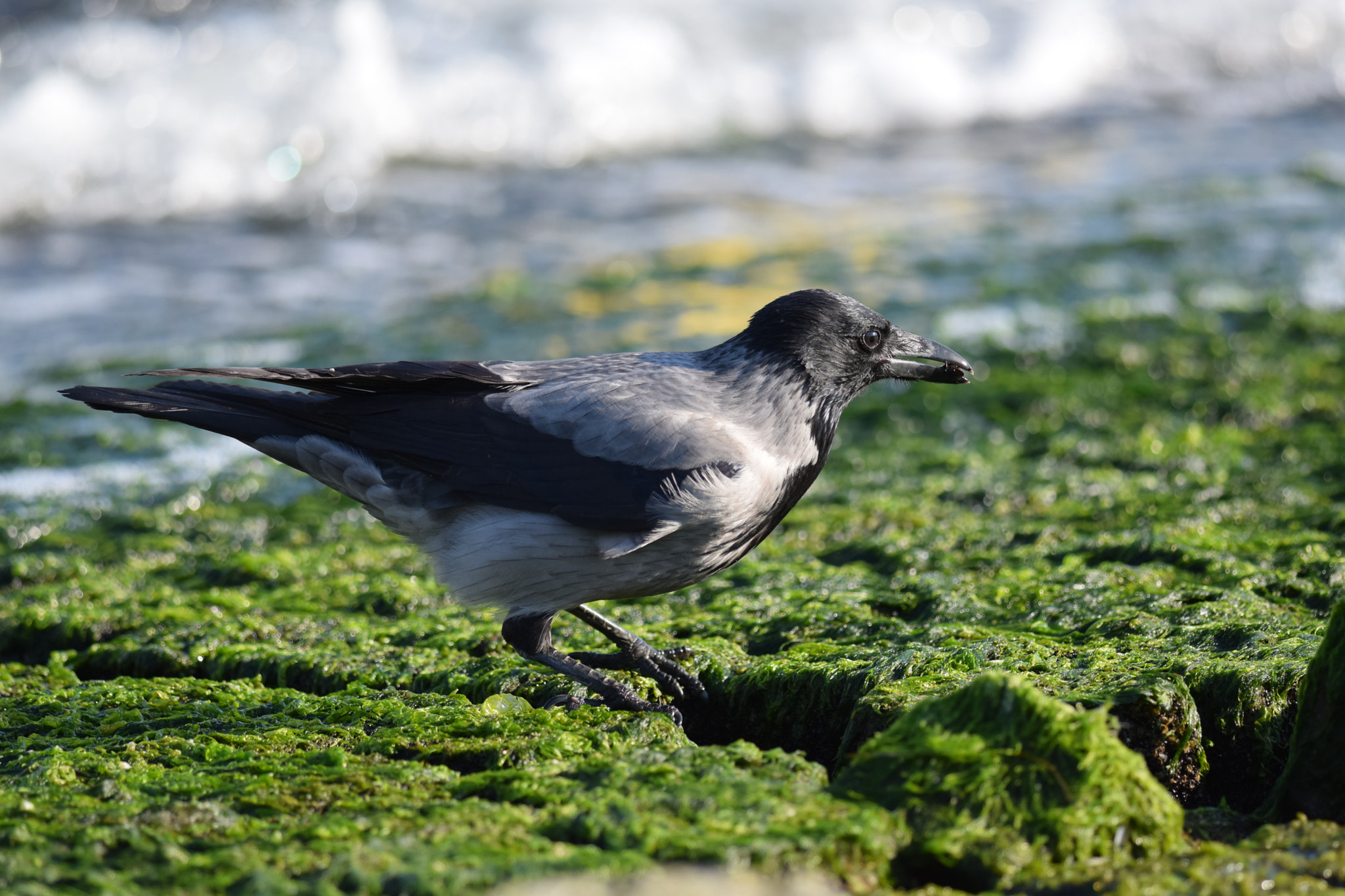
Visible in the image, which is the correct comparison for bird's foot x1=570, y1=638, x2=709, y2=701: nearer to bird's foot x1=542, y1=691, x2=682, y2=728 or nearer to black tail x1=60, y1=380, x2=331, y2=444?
bird's foot x1=542, y1=691, x2=682, y2=728

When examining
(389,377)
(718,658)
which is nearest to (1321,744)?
(718,658)

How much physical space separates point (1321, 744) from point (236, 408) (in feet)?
10.9

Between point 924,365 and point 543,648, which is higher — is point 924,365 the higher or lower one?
the higher one

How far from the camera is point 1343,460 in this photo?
5758 millimetres

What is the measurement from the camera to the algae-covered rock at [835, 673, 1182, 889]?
264 cm

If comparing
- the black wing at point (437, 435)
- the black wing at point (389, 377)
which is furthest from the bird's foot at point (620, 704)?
the black wing at point (389, 377)

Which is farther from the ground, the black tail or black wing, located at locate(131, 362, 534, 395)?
black wing, located at locate(131, 362, 534, 395)

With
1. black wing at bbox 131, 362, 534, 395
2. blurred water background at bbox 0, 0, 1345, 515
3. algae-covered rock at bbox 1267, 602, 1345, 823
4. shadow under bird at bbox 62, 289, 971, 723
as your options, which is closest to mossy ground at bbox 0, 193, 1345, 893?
algae-covered rock at bbox 1267, 602, 1345, 823

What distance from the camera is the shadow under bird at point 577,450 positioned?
3.79m

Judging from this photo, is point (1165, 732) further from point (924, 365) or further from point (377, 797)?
point (377, 797)

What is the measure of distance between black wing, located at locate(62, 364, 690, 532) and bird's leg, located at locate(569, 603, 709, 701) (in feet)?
1.33

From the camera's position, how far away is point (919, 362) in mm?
4523

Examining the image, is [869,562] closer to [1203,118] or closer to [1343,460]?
[1343,460]

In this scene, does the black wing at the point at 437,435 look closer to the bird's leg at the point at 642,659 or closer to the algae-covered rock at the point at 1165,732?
the bird's leg at the point at 642,659
